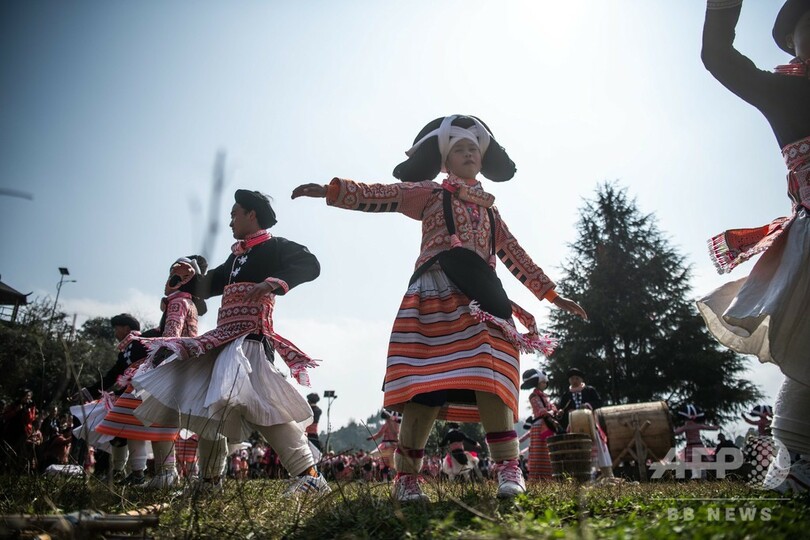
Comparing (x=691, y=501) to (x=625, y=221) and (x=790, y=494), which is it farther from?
(x=625, y=221)

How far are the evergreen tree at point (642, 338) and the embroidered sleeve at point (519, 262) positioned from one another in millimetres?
17871

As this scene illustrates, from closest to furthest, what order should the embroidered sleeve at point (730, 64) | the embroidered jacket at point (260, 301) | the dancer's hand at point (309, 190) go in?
the embroidered sleeve at point (730, 64)
the dancer's hand at point (309, 190)
the embroidered jacket at point (260, 301)

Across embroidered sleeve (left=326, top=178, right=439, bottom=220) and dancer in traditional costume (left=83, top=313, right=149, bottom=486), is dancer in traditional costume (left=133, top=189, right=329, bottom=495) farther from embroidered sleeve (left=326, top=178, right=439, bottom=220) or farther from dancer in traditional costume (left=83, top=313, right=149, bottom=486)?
embroidered sleeve (left=326, top=178, right=439, bottom=220)

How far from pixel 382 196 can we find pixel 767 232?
2218 millimetres

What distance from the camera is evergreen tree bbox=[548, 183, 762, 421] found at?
20.3m

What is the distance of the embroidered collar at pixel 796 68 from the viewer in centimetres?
320

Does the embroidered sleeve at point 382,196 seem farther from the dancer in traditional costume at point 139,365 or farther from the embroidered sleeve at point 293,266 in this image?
the dancer in traditional costume at point 139,365

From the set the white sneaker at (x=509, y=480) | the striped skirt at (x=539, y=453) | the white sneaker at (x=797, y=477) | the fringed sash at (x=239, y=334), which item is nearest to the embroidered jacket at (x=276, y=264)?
the fringed sash at (x=239, y=334)

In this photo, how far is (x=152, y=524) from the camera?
1.79 m

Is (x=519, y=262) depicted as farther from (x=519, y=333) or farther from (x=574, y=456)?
(x=574, y=456)

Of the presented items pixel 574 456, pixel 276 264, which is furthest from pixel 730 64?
pixel 574 456

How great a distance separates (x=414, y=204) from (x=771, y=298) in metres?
2.10

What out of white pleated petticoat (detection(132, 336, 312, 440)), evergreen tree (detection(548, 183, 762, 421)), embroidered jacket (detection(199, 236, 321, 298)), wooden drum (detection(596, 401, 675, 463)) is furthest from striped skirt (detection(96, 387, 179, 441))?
evergreen tree (detection(548, 183, 762, 421))

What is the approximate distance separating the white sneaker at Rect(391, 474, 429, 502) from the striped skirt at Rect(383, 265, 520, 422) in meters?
0.40
